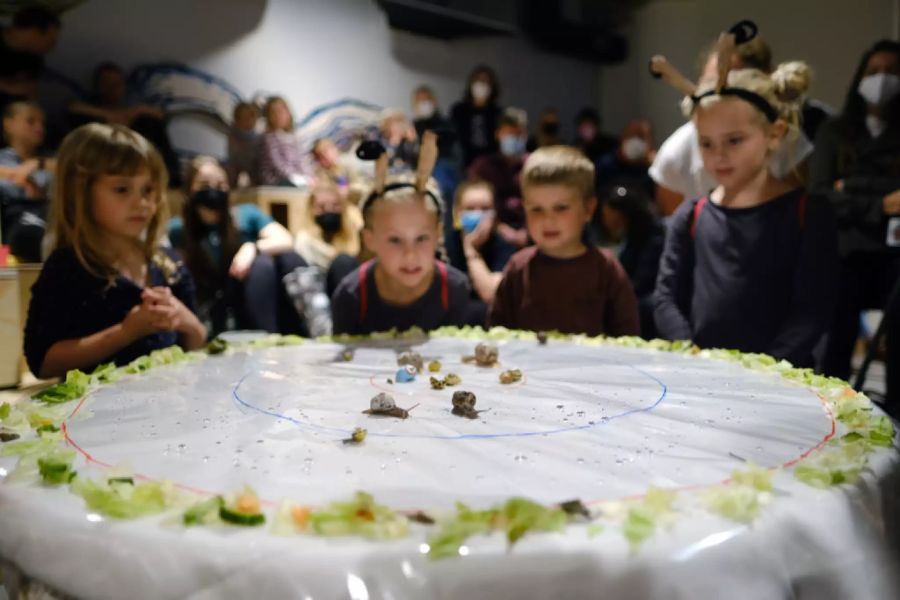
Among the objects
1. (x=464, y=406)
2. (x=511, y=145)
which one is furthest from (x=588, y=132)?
(x=464, y=406)

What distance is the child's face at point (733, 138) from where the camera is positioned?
68.9 inches

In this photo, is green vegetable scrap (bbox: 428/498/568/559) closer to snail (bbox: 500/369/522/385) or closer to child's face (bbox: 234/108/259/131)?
snail (bbox: 500/369/522/385)

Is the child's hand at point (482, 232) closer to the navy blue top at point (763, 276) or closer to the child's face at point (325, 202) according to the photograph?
the child's face at point (325, 202)

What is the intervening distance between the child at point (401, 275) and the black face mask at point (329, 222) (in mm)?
1689

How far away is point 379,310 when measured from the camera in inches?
82.1

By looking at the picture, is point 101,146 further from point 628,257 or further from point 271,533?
point 628,257

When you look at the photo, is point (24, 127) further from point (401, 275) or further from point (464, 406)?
point (464, 406)

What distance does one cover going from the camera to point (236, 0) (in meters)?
4.83

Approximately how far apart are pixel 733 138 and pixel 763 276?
0.34 metres

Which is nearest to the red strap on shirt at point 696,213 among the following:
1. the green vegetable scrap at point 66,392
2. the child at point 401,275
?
the child at point 401,275

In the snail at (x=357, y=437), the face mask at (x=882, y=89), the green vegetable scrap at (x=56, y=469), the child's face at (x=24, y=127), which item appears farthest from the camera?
the child's face at (x=24, y=127)

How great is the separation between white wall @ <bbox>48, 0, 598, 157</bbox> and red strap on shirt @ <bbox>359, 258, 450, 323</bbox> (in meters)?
3.00

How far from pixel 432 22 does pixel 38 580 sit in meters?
5.34

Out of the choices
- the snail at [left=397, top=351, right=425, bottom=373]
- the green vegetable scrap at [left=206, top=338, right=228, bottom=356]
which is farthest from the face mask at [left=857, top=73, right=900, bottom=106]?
the green vegetable scrap at [left=206, top=338, right=228, bottom=356]
